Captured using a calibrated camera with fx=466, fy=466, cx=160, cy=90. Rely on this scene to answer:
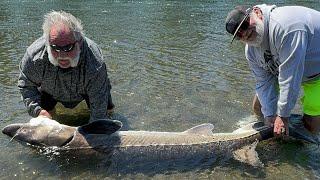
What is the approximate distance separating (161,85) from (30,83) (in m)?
3.01

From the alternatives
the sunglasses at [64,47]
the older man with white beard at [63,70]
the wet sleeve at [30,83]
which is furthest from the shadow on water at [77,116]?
the sunglasses at [64,47]

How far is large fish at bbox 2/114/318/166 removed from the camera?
214 inches

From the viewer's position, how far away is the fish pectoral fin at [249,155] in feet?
18.1

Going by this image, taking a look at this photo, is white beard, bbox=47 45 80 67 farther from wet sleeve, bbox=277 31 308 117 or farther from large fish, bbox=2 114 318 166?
wet sleeve, bbox=277 31 308 117

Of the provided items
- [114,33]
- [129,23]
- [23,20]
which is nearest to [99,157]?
[114,33]

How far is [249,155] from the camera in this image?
220 inches

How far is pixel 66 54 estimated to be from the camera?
5289mm

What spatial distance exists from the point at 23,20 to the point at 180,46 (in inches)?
240

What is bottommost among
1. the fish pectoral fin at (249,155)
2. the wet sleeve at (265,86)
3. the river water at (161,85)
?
the river water at (161,85)

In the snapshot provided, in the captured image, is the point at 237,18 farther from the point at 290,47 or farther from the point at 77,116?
the point at 77,116

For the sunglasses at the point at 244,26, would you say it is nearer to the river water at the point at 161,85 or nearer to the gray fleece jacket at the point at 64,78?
the river water at the point at 161,85

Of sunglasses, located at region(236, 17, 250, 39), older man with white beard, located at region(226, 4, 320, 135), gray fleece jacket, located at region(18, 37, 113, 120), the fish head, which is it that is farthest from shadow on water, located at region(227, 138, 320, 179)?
the fish head

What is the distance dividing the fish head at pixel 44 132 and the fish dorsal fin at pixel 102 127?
0.15 meters

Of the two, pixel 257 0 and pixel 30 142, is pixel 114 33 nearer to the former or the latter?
pixel 30 142
